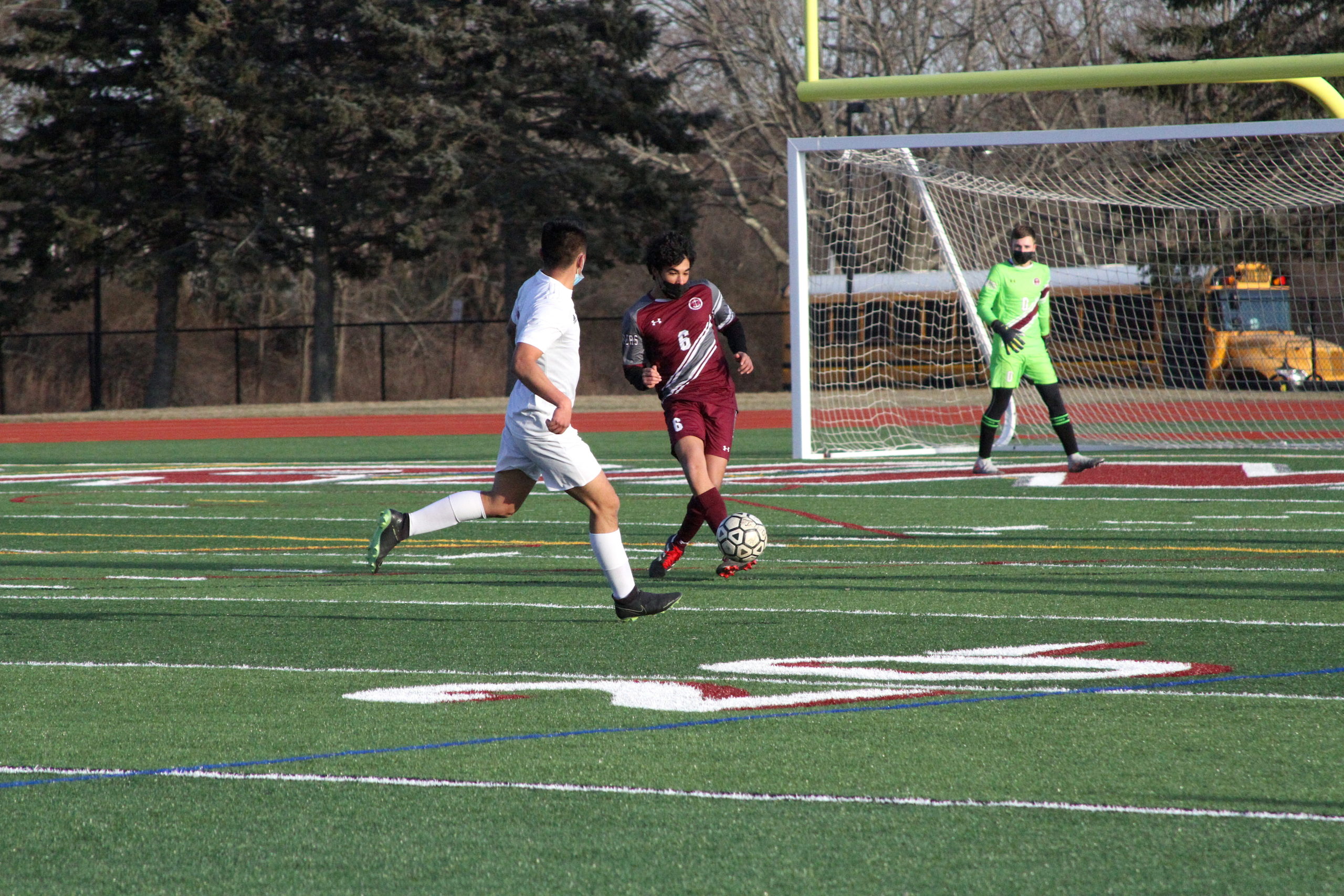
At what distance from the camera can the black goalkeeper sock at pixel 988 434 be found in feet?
51.5

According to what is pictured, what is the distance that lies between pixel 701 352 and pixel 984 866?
6.21m

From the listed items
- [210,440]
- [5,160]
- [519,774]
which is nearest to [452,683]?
[519,774]

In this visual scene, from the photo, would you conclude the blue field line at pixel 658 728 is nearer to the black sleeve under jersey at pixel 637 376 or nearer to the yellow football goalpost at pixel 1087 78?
the black sleeve under jersey at pixel 637 376

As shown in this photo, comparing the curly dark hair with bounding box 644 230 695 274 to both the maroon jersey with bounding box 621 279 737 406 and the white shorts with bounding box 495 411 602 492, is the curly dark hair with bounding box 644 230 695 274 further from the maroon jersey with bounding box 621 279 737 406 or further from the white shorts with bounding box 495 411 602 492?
the white shorts with bounding box 495 411 602 492

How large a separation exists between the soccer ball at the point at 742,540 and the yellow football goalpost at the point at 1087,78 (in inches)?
168

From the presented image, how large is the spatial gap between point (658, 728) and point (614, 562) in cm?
229

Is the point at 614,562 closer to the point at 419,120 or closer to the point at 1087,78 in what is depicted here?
the point at 1087,78

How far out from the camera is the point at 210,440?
27766mm

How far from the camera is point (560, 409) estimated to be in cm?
771

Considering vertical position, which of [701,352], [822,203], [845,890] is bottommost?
[845,890]

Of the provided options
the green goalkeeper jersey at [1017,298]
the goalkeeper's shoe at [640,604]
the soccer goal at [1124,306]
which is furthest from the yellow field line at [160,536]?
the soccer goal at [1124,306]

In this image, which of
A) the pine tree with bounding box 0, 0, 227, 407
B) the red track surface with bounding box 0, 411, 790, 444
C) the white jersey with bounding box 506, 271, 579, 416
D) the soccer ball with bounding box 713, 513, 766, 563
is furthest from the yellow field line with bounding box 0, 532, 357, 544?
the pine tree with bounding box 0, 0, 227, 407

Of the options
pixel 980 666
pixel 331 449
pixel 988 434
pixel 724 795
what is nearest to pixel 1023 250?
pixel 988 434

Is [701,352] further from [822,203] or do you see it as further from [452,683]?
[822,203]
